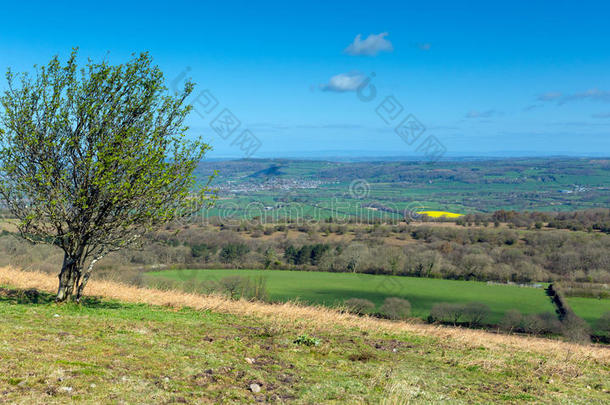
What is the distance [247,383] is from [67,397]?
2916 mm

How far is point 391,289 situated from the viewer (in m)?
55.4

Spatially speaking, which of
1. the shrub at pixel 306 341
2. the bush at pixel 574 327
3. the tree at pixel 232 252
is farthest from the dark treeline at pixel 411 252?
the shrub at pixel 306 341

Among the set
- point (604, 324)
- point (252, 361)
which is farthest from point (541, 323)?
point (252, 361)

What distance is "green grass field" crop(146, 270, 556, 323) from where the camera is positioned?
156 ft

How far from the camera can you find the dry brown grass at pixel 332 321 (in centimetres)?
1262

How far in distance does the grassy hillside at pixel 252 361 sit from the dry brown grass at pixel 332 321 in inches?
4.7

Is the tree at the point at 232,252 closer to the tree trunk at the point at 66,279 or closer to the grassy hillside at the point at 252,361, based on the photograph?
the tree trunk at the point at 66,279

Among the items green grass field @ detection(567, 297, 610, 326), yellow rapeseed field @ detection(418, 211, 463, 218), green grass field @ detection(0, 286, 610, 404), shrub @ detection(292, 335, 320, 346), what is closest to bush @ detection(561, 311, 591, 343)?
green grass field @ detection(567, 297, 610, 326)

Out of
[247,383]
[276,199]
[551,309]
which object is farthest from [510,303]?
[276,199]

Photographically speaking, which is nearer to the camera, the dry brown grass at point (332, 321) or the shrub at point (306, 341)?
the shrub at point (306, 341)

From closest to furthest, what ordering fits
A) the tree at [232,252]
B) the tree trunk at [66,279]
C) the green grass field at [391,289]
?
1. the tree trunk at [66,279]
2. the green grass field at [391,289]
3. the tree at [232,252]

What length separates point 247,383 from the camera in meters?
7.91

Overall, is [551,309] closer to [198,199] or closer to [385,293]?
[385,293]

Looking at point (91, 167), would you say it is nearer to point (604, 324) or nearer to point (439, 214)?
point (604, 324)
